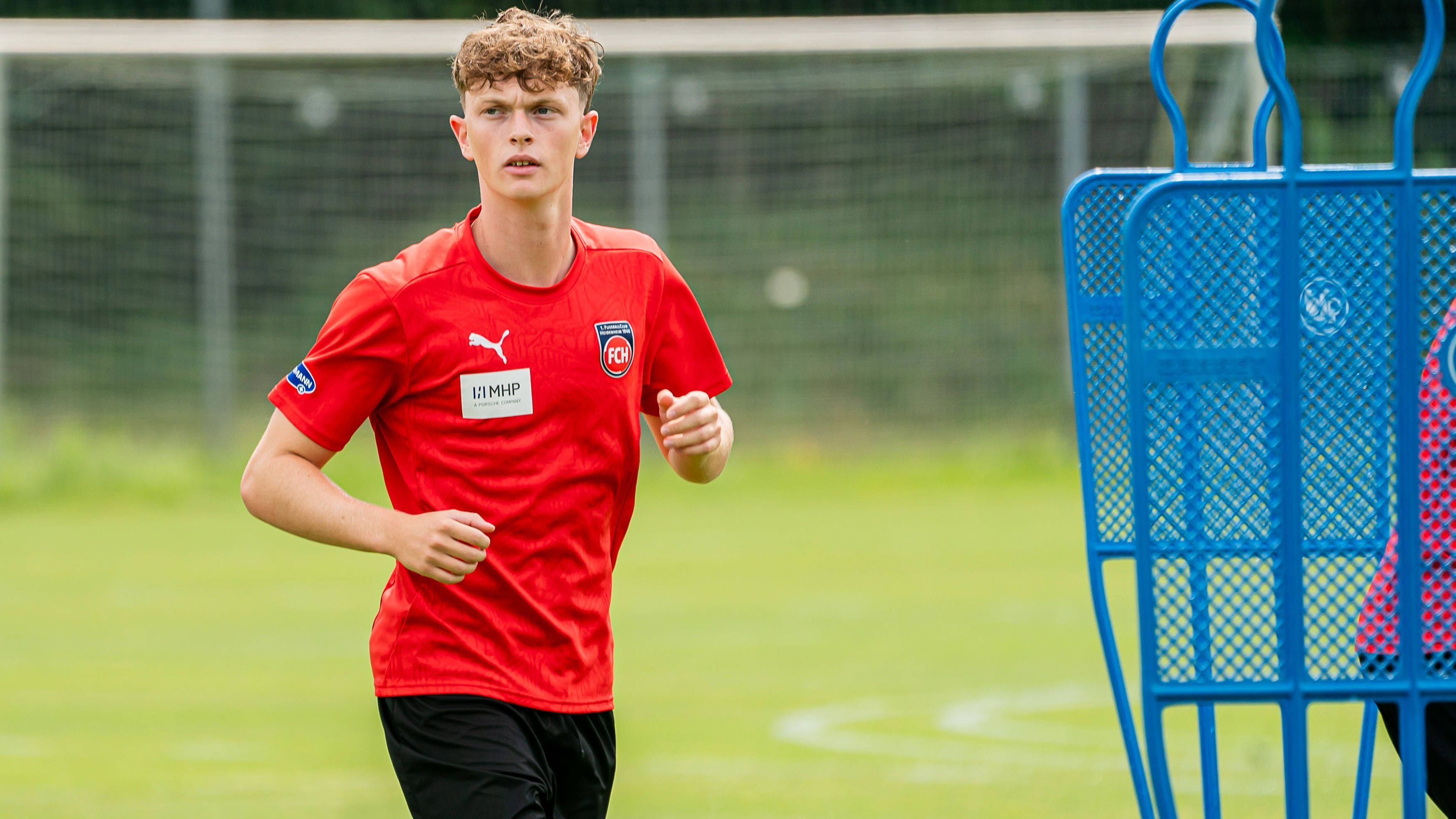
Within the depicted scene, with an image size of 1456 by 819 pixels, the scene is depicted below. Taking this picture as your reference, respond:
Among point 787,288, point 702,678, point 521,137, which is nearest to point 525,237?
point 521,137

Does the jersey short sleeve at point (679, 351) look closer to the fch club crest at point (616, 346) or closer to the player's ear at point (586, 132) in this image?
the fch club crest at point (616, 346)

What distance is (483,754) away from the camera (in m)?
3.10

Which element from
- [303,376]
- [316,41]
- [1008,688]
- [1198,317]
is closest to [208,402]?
[316,41]

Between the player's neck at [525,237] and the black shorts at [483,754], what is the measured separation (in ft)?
2.49

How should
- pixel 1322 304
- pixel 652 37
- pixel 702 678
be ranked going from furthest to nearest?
pixel 652 37 < pixel 702 678 < pixel 1322 304

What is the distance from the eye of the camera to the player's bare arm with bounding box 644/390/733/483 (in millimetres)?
3199

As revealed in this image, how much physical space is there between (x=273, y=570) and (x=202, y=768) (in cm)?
537

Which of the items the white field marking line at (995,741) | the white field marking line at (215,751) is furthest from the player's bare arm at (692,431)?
the white field marking line at (215,751)

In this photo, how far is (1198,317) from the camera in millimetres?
2592

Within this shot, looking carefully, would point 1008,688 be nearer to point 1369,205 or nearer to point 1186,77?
point 1369,205

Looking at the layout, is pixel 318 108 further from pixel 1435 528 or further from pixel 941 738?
pixel 1435 528

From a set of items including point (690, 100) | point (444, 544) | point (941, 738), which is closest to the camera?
point (444, 544)

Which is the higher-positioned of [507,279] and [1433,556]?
[507,279]

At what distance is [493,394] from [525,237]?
0.30 metres
